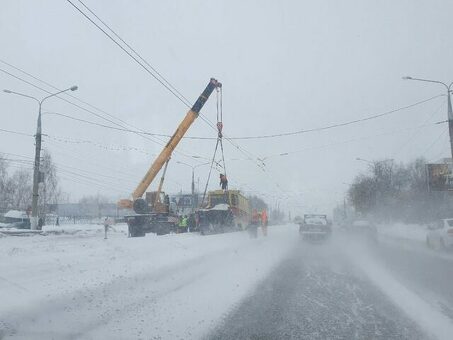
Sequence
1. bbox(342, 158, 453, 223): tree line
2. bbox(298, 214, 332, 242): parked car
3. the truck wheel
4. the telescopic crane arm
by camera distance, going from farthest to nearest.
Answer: bbox(342, 158, 453, 223): tree line < bbox(298, 214, 332, 242): parked car < the truck wheel < the telescopic crane arm

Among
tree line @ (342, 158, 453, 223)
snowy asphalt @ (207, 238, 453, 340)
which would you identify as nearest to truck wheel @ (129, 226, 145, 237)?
snowy asphalt @ (207, 238, 453, 340)

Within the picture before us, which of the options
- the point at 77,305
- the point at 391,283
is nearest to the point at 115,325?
the point at 77,305

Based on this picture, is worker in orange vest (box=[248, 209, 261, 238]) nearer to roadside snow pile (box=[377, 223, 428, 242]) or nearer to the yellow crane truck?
the yellow crane truck

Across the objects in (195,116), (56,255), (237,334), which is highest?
(195,116)

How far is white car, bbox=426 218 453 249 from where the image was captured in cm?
2078

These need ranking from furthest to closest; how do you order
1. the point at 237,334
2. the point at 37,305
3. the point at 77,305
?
1. the point at 77,305
2. the point at 37,305
3. the point at 237,334

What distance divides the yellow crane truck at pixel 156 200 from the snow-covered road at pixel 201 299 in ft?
45.4

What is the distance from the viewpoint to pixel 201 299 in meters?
9.33

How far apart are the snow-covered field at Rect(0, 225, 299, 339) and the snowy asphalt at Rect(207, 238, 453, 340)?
0.52 meters

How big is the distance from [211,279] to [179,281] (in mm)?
848

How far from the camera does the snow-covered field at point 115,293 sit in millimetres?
6871

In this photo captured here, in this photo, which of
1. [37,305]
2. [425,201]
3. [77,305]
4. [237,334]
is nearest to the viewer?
[237,334]

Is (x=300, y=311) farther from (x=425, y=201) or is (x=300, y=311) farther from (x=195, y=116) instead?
(x=425, y=201)

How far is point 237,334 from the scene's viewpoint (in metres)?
6.76
